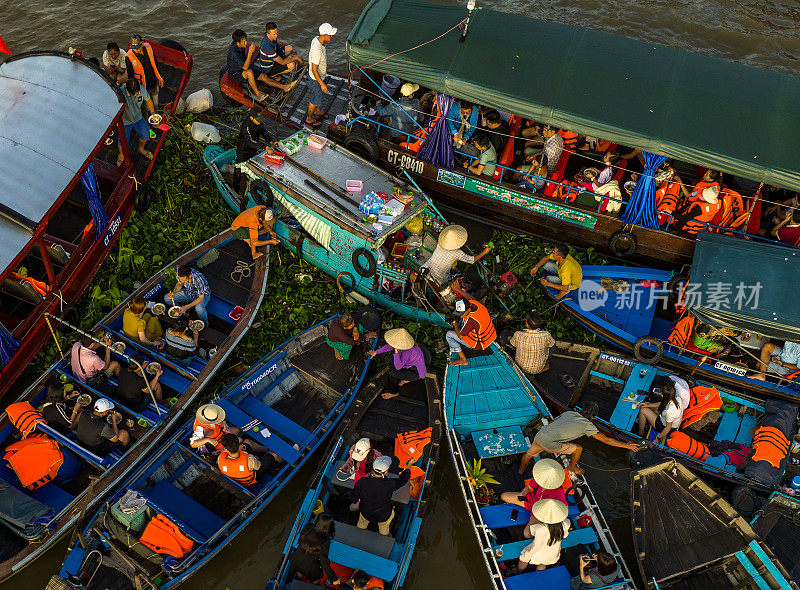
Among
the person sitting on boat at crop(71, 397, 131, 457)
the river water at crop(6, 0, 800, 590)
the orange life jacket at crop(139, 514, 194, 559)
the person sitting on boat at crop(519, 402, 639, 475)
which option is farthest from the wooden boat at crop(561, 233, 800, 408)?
the river water at crop(6, 0, 800, 590)

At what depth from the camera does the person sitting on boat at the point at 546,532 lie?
9.08m

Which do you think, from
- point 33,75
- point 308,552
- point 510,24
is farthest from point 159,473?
point 510,24

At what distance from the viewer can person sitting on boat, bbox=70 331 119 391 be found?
10.9 meters

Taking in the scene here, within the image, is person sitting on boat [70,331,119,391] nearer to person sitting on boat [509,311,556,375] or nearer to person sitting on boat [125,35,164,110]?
person sitting on boat [125,35,164,110]

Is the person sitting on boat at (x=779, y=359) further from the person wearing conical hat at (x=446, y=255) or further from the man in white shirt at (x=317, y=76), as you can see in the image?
the man in white shirt at (x=317, y=76)

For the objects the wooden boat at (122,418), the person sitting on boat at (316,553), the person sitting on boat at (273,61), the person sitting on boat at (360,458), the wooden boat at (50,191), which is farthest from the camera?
the person sitting on boat at (273,61)

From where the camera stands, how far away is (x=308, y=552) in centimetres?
883

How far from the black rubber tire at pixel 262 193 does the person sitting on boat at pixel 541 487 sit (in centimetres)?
672

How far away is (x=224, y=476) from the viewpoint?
1051cm

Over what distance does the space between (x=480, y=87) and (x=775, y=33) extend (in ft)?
40.1

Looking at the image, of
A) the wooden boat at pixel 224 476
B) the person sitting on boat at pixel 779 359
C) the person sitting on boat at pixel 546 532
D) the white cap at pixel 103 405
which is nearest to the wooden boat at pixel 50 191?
the white cap at pixel 103 405

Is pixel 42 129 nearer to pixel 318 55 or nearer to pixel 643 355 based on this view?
pixel 318 55

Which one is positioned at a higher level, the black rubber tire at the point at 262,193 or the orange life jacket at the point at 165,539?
the black rubber tire at the point at 262,193

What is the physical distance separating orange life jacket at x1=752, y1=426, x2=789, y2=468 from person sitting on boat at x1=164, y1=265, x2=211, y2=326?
9.19 metres
